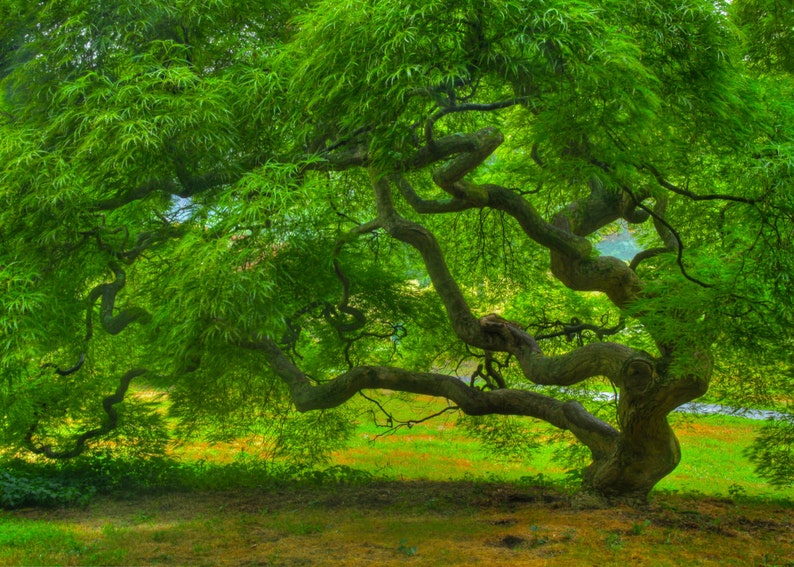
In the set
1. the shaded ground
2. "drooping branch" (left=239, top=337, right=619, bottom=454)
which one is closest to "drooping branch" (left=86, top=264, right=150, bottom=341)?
"drooping branch" (left=239, top=337, right=619, bottom=454)

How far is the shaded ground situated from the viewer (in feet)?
17.4

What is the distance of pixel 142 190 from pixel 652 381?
4656 mm

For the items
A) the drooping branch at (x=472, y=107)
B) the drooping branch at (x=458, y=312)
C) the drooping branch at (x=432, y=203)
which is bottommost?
the drooping branch at (x=458, y=312)

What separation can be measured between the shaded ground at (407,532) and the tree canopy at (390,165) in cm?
84

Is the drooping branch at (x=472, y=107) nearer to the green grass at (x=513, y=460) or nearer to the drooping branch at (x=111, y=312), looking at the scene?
the drooping branch at (x=111, y=312)

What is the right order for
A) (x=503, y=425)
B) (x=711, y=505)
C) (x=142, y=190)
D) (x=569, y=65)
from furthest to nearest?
(x=503, y=425) → (x=711, y=505) → (x=142, y=190) → (x=569, y=65)

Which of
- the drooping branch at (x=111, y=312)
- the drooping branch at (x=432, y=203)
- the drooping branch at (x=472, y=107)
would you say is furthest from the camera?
the drooping branch at (x=111, y=312)

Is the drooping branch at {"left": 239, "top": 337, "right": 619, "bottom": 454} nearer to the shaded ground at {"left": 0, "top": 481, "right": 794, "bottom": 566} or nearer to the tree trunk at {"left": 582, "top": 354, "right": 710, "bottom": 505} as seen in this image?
the tree trunk at {"left": 582, "top": 354, "right": 710, "bottom": 505}

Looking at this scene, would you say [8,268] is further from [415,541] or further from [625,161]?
[625,161]

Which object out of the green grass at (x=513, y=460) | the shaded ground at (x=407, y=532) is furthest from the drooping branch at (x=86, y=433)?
the green grass at (x=513, y=460)

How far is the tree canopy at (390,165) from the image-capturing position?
4.80 meters

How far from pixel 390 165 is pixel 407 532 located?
10.4 ft

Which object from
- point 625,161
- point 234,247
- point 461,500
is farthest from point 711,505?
point 234,247

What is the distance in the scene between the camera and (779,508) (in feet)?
25.2
